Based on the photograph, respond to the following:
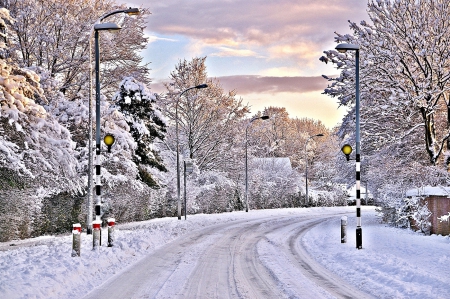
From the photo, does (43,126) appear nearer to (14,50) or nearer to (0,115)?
(0,115)

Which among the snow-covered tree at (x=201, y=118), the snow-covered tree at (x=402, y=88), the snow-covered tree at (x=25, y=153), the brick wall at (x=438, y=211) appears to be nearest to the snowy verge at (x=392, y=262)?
the brick wall at (x=438, y=211)

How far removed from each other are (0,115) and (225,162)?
27.8m

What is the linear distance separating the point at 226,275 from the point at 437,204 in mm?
11478

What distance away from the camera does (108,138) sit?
1548 centimetres

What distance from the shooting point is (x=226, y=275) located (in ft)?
36.0

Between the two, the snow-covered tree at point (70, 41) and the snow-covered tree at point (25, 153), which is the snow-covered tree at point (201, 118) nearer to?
the snow-covered tree at point (70, 41)

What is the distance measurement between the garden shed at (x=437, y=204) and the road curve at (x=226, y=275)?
579 centimetres

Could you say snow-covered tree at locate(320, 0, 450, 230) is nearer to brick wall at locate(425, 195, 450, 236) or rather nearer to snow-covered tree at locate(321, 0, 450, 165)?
snow-covered tree at locate(321, 0, 450, 165)

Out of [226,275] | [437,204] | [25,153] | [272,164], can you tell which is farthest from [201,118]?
[226,275]

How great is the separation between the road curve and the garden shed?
19.0 ft

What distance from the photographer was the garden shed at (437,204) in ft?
60.2

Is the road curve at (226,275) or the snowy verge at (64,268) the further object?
the road curve at (226,275)

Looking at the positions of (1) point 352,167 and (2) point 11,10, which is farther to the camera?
(1) point 352,167

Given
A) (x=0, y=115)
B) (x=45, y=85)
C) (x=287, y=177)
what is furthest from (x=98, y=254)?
(x=287, y=177)
